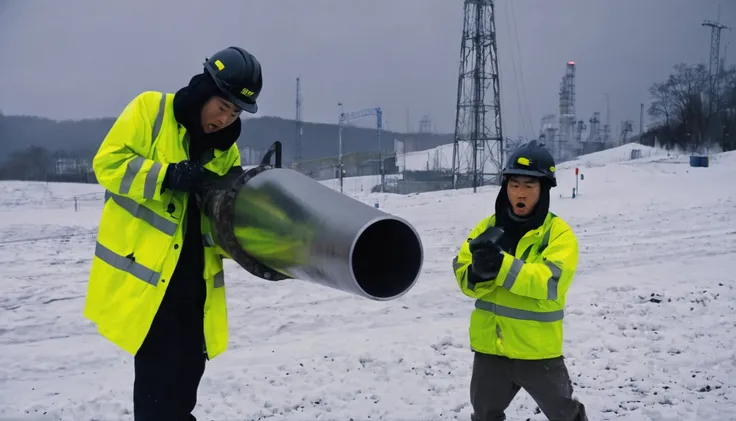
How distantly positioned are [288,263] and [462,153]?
36.3m

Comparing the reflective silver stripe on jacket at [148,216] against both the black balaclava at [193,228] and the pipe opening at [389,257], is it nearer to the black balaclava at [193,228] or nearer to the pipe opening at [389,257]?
the black balaclava at [193,228]

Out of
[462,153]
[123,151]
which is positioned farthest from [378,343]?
[462,153]

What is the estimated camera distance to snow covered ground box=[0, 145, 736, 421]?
4.86m

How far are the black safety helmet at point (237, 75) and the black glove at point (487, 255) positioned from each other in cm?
127

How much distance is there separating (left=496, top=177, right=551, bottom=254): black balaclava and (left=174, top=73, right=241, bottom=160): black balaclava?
152 centimetres

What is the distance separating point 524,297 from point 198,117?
6.26 feet

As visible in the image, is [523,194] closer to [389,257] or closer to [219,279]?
[389,257]

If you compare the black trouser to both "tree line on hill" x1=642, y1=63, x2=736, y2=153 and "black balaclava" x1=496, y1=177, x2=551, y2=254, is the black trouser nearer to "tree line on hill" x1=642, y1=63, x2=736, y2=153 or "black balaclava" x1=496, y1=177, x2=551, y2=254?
"black balaclava" x1=496, y1=177, x2=551, y2=254

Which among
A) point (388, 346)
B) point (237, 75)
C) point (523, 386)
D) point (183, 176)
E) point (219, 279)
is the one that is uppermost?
point (237, 75)

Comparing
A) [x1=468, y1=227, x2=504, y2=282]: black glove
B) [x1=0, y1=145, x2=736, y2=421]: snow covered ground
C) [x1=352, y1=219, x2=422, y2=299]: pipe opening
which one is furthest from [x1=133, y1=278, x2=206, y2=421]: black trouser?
[x1=0, y1=145, x2=736, y2=421]: snow covered ground

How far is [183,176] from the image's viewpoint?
2.38 m

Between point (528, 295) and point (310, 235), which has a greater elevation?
point (310, 235)

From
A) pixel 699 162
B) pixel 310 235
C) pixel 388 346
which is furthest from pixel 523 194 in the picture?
pixel 699 162

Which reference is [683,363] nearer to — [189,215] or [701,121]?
[189,215]
